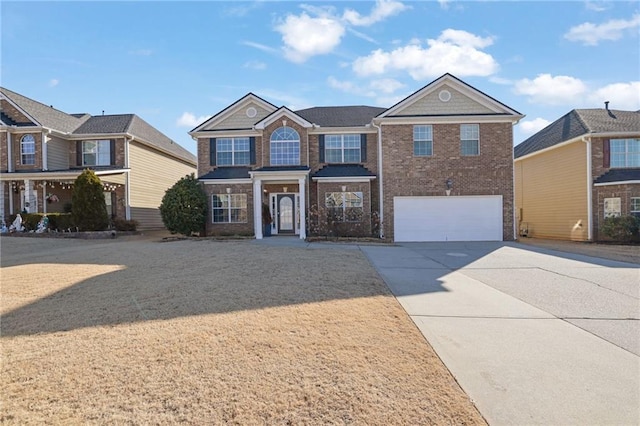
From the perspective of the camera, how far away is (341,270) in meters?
8.44

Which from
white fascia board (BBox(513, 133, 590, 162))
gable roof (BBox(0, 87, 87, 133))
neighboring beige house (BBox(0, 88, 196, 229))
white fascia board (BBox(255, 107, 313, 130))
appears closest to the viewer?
white fascia board (BBox(513, 133, 590, 162))

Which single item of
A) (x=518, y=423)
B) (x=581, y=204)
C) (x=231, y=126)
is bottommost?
(x=518, y=423)

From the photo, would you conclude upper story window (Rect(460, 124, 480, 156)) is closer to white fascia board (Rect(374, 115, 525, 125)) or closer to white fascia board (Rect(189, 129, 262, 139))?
white fascia board (Rect(374, 115, 525, 125))

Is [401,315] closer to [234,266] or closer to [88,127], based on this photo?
[234,266]

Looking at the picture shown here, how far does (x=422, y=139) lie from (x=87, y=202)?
1667 centimetres

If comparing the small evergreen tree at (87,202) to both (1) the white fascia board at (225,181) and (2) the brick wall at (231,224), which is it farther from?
(2) the brick wall at (231,224)

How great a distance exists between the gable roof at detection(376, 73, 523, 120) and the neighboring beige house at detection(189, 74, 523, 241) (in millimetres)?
45

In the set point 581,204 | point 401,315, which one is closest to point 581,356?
point 401,315

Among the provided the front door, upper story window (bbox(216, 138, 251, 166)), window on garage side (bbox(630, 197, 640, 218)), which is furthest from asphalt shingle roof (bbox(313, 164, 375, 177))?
window on garage side (bbox(630, 197, 640, 218))

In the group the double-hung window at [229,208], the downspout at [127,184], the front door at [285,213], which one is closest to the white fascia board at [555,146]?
the front door at [285,213]

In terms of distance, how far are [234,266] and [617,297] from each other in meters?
7.98

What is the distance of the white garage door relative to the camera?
16812mm

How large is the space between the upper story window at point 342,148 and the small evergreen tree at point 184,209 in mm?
6980

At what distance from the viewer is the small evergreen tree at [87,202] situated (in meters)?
17.2
